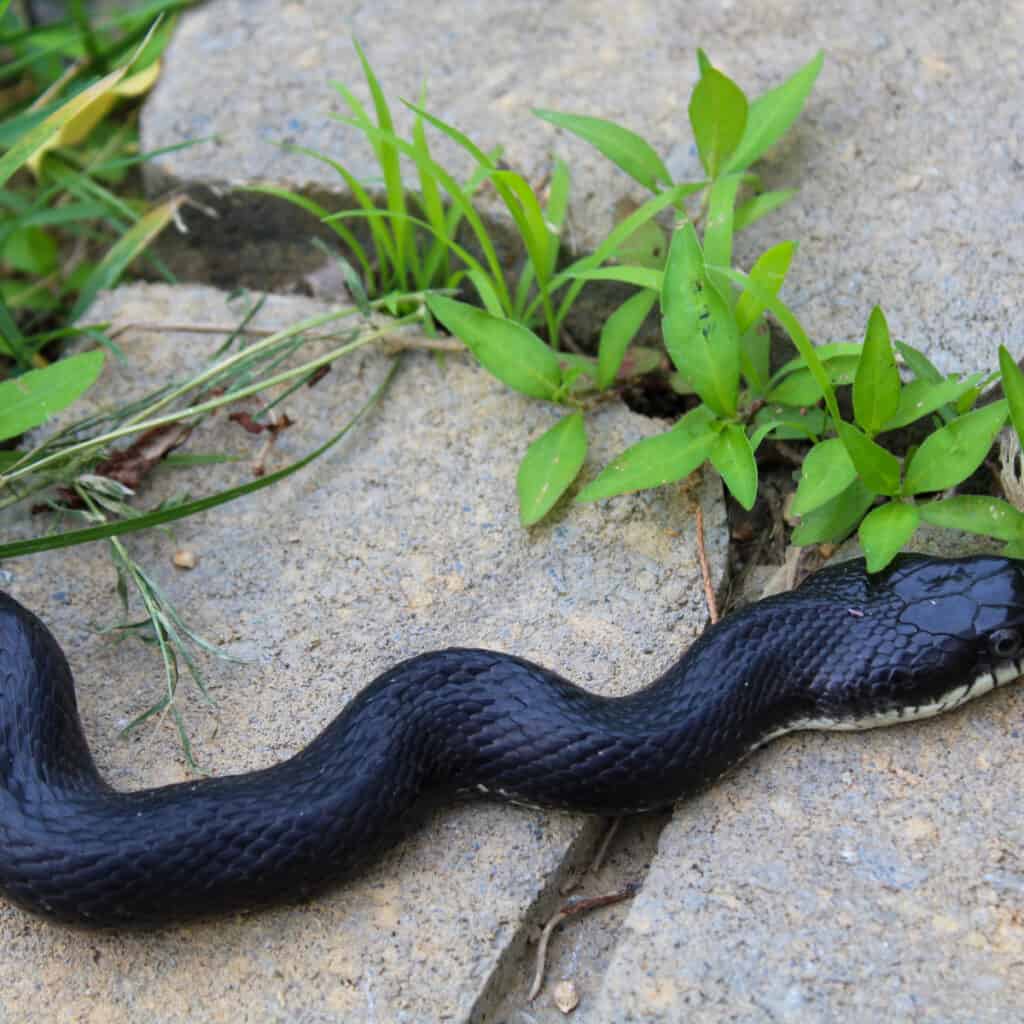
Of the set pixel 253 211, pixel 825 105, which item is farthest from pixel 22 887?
pixel 825 105

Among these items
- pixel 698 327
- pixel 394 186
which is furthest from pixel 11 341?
pixel 698 327

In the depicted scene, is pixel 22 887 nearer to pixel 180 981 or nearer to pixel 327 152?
pixel 180 981

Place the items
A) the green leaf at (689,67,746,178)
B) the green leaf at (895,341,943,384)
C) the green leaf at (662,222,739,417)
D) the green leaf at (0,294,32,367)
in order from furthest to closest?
the green leaf at (0,294,32,367)
the green leaf at (689,67,746,178)
the green leaf at (895,341,943,384)
the green leaf at (662,222,739,417)

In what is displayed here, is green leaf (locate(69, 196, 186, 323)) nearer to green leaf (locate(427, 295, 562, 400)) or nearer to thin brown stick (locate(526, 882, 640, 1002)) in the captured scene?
green leaf (locate(427, 295, 562, 400))

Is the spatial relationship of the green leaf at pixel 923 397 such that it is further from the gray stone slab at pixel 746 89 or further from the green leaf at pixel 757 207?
the green leaf at pixel 757 207

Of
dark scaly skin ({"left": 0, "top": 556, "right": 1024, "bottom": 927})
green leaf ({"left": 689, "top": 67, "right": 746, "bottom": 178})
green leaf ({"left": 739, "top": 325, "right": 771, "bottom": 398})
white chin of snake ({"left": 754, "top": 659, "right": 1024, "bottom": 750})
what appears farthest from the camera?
green leaf ({"left": 689, "top": 67, "right": 746, "bottom": 178})

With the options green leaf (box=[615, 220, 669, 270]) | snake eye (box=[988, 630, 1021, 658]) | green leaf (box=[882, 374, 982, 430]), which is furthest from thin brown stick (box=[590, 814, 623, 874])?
green leaf (box=[615, 220, 669, 270])
